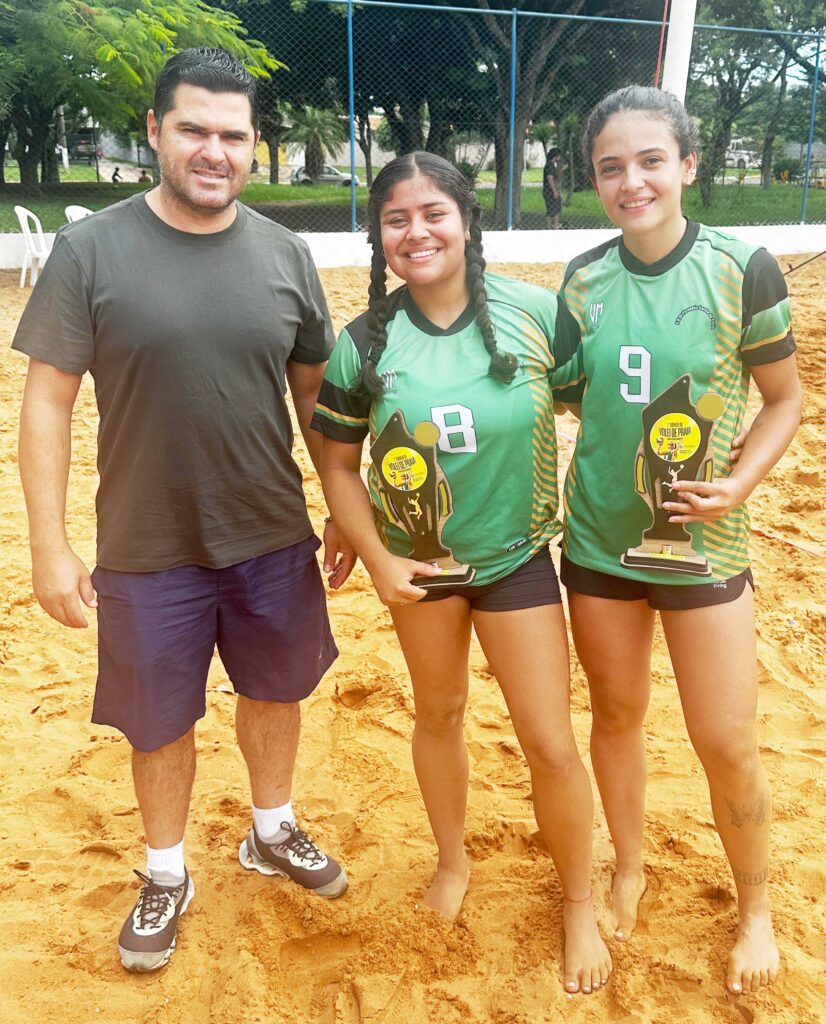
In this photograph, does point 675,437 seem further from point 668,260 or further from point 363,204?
point 363,204

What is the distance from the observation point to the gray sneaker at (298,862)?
2727 millimetres

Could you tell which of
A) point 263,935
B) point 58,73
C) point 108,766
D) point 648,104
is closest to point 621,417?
point 648,104

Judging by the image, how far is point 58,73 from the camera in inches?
487

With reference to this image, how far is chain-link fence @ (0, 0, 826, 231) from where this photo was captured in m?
16.4

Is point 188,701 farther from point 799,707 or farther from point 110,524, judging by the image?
point 799,707

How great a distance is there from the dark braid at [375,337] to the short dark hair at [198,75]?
50 cm

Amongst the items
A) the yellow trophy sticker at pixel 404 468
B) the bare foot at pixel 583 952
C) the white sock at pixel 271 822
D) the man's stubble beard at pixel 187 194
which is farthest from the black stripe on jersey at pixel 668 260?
the white sock at pixel 271 822

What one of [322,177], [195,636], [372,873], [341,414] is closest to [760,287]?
[341,414]

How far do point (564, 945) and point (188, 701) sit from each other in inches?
46.7

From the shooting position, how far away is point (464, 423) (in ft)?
6.75

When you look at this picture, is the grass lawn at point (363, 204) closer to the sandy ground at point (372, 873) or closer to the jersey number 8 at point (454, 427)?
the sandy ground at point (372, 873)

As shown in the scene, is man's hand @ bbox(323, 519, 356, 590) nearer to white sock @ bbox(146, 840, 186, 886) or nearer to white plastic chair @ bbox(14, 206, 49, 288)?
white sock @ bbox(146, 840, 186, 886)

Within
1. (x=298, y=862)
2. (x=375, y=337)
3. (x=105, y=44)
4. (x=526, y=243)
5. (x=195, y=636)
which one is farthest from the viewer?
(x=526, y=243)

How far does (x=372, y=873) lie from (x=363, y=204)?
14873mm
